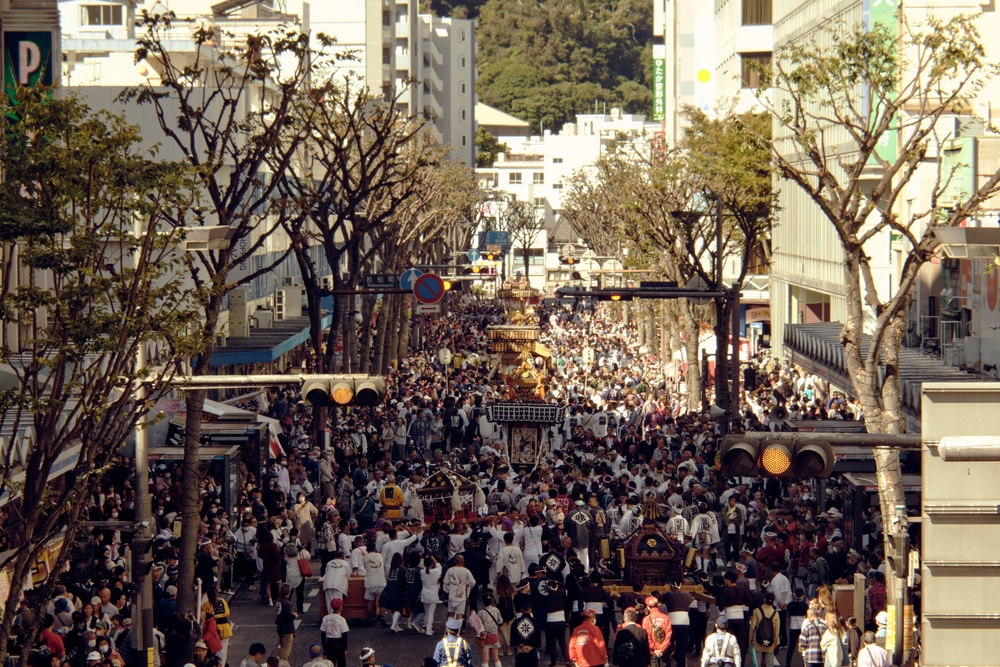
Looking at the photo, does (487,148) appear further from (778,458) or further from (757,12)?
(778,458)

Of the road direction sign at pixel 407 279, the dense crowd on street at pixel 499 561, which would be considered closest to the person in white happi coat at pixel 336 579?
the dense crowd on street at pixel 499 561

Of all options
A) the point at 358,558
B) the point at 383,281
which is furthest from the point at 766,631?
the point at 383,281

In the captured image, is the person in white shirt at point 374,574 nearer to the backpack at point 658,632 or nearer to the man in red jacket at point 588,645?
the man in red jacket at point 588,645

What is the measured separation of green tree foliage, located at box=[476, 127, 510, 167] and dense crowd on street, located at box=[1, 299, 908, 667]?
120 meters

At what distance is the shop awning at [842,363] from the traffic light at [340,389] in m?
12.1

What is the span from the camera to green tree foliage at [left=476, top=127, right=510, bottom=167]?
154 metres

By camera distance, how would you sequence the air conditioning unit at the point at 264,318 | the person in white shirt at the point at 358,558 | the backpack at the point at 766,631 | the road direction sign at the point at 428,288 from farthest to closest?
the air conditioning unit at the point at 264,318
the road direction sign at the point at 428,288
the person in white shirt at the point at 358,558
the backpack at the point at 766,631

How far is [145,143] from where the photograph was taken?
149 feet

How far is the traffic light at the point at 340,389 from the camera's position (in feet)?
51.5

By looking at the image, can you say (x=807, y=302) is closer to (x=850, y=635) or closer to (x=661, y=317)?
(x=661, y=317)

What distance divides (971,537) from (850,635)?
10.5 meters

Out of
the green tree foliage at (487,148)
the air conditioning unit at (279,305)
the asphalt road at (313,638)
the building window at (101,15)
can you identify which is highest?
the green tree foliage at (487,148)

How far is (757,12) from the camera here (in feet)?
222

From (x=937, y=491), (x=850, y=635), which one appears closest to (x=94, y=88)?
(x=850, y=635)
